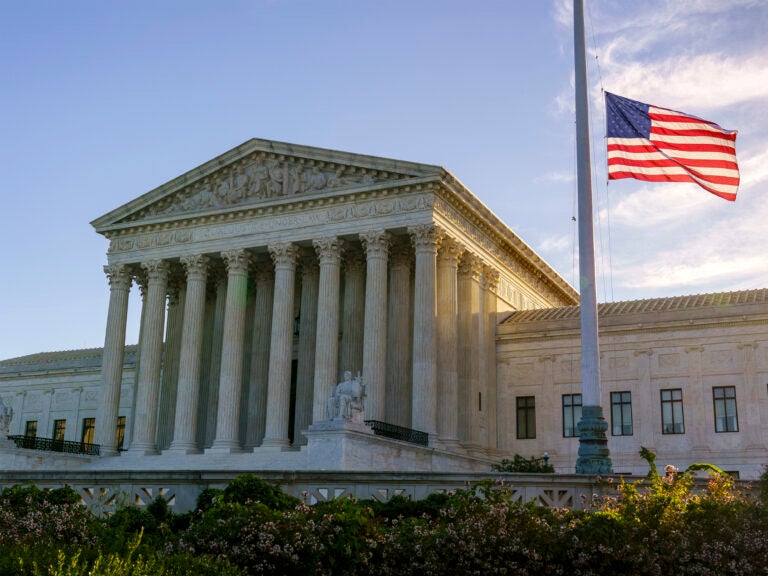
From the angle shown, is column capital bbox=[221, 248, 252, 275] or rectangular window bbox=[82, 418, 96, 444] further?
rectangular window bbox=[82, 418, 96, 444]

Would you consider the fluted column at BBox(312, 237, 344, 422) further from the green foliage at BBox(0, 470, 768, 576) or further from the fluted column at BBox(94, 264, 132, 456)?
the green foliage at BBox(0, 470, 768, 576)

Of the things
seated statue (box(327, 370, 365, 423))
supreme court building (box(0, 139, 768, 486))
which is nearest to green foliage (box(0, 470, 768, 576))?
seated statue (box(327, 370, 365, 423))

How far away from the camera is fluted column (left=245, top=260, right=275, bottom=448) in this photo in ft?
167

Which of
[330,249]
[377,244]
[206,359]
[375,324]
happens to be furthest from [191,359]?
[377,244]

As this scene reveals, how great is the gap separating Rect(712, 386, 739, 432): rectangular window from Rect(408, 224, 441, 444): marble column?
1432cm

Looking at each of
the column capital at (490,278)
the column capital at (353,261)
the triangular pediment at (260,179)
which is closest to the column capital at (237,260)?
the triangular pediment at (260,179)

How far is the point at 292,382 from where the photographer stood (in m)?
52.9

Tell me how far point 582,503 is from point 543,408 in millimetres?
32859

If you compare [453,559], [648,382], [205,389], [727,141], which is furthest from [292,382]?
[453,559]

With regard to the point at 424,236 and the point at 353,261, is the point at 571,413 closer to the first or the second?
the point at 424,236

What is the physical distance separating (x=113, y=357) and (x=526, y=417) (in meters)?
23.6

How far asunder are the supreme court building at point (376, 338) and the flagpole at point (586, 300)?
19.3 metres

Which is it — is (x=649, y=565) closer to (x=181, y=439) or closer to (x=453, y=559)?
(x=453, y=559)

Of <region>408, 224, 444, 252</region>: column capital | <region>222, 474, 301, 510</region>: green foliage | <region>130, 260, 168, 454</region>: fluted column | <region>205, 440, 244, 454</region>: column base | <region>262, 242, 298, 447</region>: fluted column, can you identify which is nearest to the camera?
<region>222, 474, 301, 510</region>: green foliage
